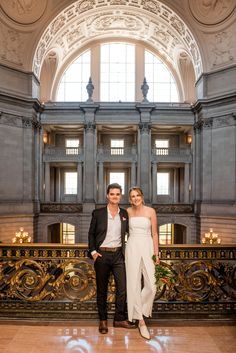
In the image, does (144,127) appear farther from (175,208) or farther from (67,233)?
(67,233)

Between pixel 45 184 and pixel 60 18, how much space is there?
1276cm

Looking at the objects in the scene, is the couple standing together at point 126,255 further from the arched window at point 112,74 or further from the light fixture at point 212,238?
the arched window at point 112,74

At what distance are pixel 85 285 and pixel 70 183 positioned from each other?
74.3ft

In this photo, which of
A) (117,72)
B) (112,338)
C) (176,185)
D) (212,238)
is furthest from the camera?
(117,72)

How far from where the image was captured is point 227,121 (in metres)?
21.8

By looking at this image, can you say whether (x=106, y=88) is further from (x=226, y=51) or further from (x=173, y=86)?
(x=226, y=51)

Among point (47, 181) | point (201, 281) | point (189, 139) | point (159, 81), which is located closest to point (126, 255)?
point (201, 281)

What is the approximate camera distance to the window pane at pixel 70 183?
27.7 metres

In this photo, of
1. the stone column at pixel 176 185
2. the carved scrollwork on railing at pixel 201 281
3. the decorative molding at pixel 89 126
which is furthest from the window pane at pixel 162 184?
the carved scrollwork on railing at pixel 201 281

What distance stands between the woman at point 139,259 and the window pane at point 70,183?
23.1 m

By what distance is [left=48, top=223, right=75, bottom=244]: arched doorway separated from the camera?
2659 cm

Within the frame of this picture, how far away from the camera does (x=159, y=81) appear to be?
28734mm

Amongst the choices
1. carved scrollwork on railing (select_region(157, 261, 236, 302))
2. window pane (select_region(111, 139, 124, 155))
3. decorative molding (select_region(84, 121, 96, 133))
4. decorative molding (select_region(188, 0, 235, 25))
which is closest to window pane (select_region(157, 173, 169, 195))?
window pane (select_region(111, 139, 124, 155))

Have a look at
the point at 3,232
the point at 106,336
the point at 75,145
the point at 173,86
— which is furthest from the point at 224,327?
the point at 173,86
